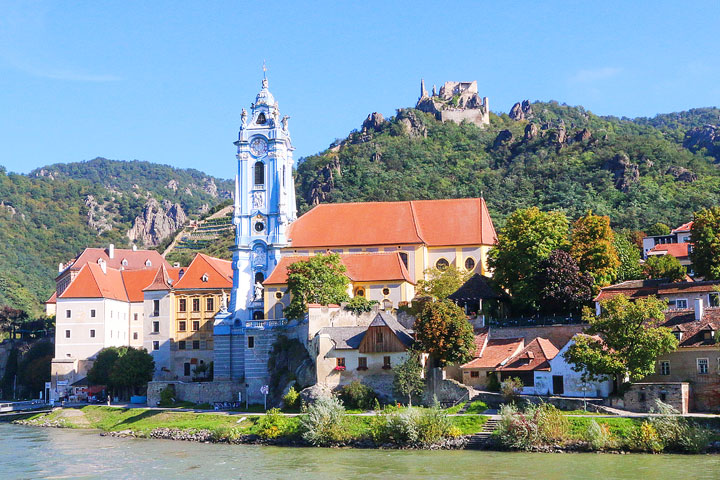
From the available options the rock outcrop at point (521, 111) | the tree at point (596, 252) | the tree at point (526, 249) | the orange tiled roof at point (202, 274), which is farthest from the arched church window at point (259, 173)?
the rock outcrop at point (521, 111)

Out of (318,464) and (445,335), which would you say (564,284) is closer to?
(445,335)

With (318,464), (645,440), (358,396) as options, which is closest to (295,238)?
(358,396)

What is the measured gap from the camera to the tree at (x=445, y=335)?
5131 cm

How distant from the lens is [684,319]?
48281 millimetres

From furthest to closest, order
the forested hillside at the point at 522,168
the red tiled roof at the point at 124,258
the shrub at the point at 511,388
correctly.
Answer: the forested hillside at the point at 522,168 → the red tiled roof at the point at 124,258 → the shrub at the point at 511,388

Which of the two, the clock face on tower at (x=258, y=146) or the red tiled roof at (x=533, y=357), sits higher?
the clock face on tower at (x=258, y=146)

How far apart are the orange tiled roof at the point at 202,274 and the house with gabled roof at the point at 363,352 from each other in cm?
2097

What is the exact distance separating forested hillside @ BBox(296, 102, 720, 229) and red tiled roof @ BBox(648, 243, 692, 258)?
56.2 feet

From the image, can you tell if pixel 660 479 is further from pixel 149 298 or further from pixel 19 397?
pixel 19 397

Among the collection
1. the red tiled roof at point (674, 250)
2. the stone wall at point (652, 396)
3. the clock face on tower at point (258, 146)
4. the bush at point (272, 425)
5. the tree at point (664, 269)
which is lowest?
the bush at point (272, 425)

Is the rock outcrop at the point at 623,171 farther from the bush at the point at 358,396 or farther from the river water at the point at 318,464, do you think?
the river water at the point at 318,464

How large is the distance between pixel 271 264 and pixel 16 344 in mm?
42832

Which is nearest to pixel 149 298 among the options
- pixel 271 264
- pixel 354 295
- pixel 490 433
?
pixel 271 264

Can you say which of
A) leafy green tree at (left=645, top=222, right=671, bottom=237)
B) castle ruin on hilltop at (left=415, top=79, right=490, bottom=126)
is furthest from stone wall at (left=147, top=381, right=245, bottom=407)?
castle ruin on hilltop at (left=415, top=79, right=490, bottom=126)
